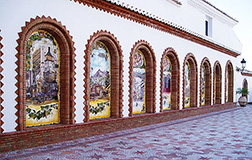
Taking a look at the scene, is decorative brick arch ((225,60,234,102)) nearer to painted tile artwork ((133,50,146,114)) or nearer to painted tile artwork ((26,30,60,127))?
painted tile artwork ((133,50,146,114))

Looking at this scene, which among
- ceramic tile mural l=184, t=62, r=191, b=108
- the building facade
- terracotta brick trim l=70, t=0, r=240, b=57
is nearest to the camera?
the building facade

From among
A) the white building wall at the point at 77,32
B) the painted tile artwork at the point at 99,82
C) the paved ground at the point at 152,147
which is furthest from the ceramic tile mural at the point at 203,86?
the painted tile artwork at the point at 99,82

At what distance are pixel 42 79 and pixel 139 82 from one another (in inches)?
183

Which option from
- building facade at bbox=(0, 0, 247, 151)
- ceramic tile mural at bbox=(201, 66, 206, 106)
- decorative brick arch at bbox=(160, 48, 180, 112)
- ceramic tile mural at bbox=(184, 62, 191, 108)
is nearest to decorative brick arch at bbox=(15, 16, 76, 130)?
building facade at bbox=(0, 0, 247, 151)

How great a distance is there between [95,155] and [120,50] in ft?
14.2

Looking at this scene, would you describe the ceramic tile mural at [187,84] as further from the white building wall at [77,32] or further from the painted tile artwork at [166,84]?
the white building wall at [77,32]

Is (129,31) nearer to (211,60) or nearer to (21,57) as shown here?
(21,57)

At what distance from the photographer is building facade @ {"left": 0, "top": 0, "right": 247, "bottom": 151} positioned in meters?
6.10

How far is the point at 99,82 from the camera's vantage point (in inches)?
344

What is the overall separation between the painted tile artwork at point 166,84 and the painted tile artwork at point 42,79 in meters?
6.32

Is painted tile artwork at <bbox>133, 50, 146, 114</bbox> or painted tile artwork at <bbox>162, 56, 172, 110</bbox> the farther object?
painted tile artwork at <bbox>162, 56, 172, 110</bbox>

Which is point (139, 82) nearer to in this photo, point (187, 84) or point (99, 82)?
point (99, 82)

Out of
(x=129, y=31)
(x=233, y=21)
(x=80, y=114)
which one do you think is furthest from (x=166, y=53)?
(x=233, y=21)

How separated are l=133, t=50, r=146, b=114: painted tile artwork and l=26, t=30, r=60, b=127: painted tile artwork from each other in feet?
12.5
